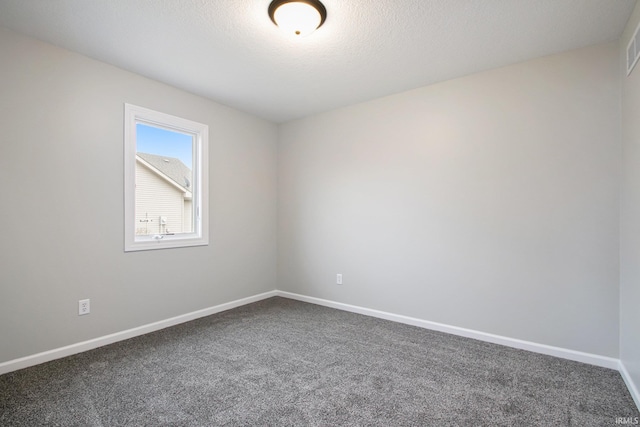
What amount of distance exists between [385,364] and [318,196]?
234 centimetres

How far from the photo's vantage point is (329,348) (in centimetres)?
279

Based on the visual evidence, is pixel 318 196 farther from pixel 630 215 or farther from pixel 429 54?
pixel 630 215

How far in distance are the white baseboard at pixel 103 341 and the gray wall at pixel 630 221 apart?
374cm

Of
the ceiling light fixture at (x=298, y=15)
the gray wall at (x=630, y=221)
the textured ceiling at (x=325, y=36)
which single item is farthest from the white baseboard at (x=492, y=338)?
the ceiling light fixture at (x=298, y=15)

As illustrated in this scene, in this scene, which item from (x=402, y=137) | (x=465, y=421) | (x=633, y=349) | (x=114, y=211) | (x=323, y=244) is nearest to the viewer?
(x=465, y=421)

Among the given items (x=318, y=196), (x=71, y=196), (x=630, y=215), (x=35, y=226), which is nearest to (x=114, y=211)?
(x=71, y=196)

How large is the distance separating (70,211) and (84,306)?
83cm

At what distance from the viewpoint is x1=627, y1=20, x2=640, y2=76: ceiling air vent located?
199 cm

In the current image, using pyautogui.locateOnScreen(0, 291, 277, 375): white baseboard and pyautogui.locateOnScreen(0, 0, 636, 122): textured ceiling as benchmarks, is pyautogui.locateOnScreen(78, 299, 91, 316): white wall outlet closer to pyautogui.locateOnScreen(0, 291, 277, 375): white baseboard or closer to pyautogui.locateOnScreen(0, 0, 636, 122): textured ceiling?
pyautogui.locateOnScreen(0, 291, 277, 375): white baseboard

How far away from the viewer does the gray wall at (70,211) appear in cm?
236

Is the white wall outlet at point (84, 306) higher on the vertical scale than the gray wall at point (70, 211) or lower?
lower

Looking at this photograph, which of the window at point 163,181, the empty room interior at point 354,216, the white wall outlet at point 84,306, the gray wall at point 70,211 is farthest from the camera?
the window at point 163,181

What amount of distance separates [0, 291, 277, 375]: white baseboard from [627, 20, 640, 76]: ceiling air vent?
4308 millimetres

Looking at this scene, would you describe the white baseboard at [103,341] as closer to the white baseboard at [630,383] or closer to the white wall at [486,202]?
the white wall at [486,202]
